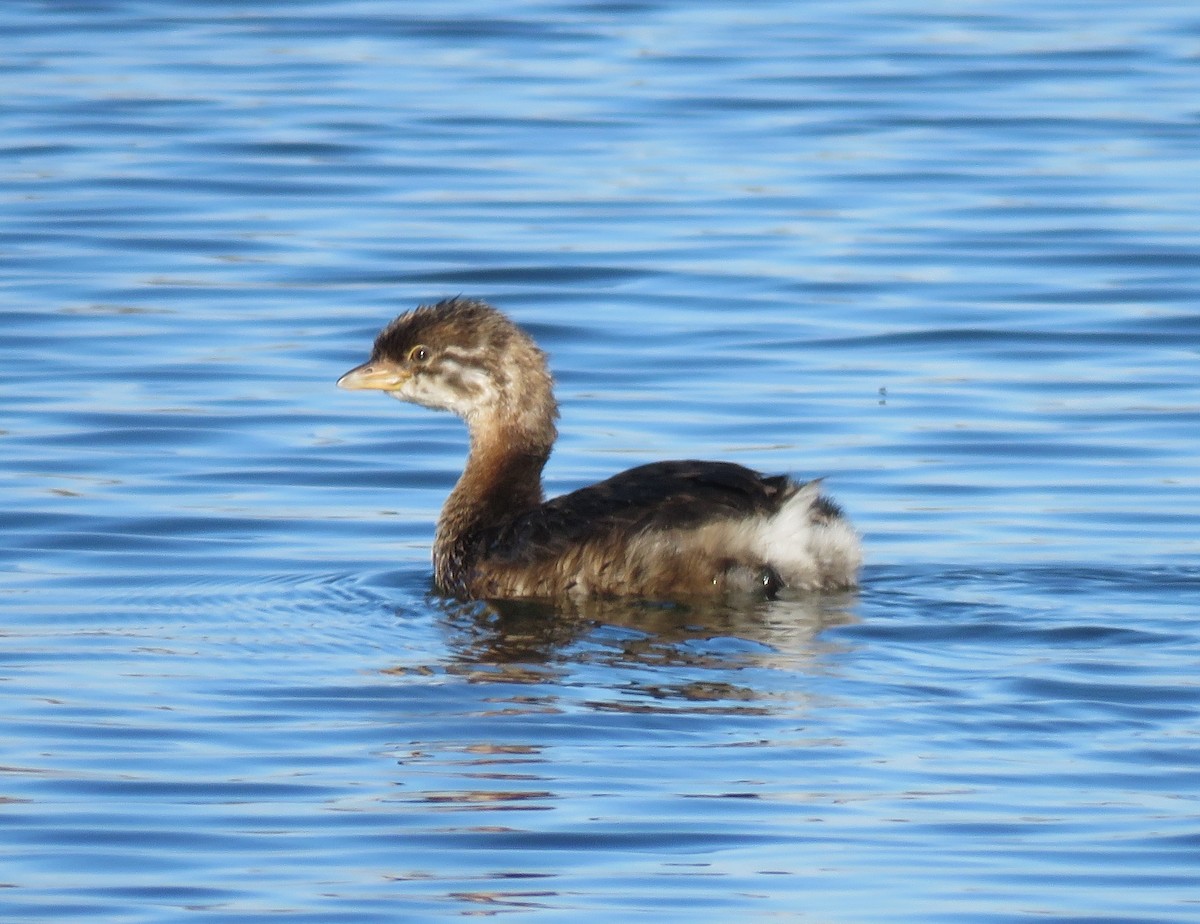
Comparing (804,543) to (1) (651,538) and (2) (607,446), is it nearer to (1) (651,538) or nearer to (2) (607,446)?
(1) (651,538)

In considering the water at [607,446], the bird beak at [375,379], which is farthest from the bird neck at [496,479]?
the bird beak at [375,379]

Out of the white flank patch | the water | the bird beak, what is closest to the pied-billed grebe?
the white flank patch

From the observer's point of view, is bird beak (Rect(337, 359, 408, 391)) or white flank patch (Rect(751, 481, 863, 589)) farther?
bird beak (Rect(337, 359, 408, 391))

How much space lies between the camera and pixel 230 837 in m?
5.99

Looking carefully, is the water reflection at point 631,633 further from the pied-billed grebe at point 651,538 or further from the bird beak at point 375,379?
the bird beak at point 375,379

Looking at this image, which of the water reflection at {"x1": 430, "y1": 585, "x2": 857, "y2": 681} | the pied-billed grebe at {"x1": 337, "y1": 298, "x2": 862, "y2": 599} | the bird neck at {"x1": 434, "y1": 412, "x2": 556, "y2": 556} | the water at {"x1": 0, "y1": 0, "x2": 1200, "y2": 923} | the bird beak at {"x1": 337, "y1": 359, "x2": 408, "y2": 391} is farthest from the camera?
the bird beak at {"x1": 337, "y1": 359, "x2": 408, "y2": 391}

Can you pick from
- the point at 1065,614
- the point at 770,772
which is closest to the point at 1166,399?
the point at 1065,614

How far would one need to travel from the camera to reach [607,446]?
1070 centimetres

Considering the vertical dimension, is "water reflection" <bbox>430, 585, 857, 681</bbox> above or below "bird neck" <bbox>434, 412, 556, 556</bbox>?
below

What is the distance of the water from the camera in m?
5.97

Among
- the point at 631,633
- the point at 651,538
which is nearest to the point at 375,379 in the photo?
the point at 651,538

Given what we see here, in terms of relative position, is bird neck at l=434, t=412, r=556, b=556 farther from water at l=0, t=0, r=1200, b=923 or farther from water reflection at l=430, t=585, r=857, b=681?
water reflection at l=430, t=585, r=857, b=681

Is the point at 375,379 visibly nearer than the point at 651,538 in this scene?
No

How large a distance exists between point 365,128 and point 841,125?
3.09 meters
